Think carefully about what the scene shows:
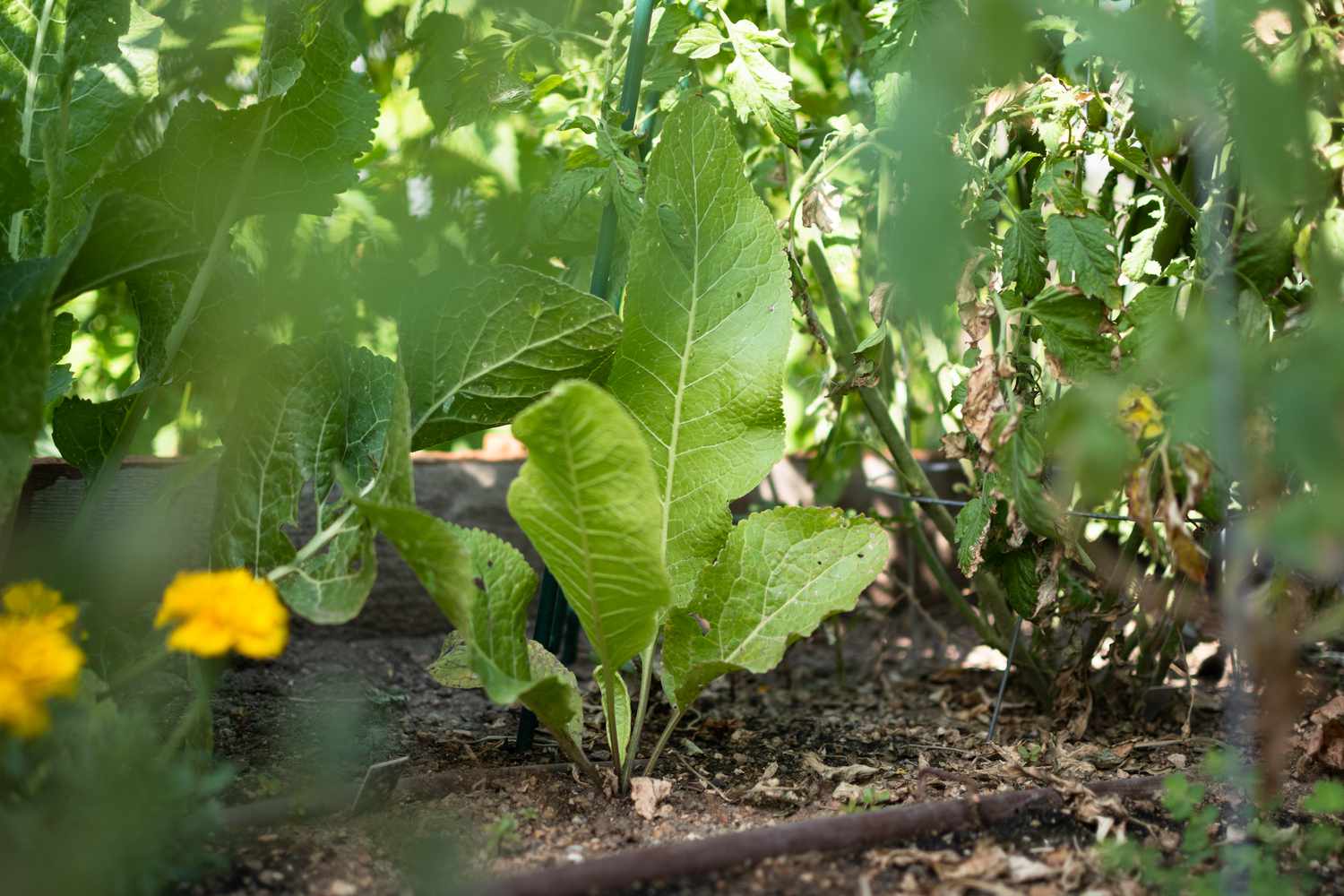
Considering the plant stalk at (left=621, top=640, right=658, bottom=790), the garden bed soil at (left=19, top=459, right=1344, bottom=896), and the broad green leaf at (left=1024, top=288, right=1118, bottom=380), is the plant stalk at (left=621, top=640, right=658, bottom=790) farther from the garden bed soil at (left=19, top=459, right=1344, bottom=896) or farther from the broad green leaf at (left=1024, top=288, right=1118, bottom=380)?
the broad green leaf at (left=1024, top=288, right=1118, bottom=380)

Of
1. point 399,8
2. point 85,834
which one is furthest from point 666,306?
point 399,8

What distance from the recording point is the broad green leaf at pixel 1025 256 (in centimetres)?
147

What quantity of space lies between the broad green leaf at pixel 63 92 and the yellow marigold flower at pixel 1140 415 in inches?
55.3

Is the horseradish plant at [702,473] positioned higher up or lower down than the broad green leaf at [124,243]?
lower down

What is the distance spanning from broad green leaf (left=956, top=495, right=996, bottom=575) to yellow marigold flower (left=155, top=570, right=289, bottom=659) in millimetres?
932

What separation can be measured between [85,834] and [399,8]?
5.79ft

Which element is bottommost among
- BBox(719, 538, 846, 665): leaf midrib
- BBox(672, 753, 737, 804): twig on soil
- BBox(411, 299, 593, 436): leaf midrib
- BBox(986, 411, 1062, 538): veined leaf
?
BBox(672, 753, 737, 804): twig on soil

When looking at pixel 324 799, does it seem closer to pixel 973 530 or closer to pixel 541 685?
pixel 541 685

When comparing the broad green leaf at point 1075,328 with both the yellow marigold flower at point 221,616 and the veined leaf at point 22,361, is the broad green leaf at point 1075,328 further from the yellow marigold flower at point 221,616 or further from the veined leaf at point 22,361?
the veined leaf at point 22,361

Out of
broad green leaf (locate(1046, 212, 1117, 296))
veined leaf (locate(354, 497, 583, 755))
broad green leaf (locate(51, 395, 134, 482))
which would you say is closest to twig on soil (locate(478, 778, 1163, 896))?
veined leaf (locate(354, 497, 583, 755))

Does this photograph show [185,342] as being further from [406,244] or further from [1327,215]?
[1327,215]

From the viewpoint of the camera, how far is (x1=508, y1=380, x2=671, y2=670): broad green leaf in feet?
3.85

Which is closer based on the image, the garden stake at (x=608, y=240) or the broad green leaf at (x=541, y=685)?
the broad green leaf at (x=541, y=685)

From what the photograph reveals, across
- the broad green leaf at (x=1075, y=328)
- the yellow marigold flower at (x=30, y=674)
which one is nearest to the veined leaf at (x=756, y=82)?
the broad green leaf at (x=1075, y=328)
